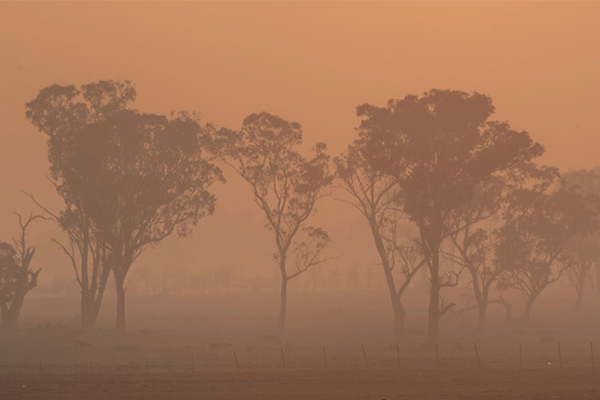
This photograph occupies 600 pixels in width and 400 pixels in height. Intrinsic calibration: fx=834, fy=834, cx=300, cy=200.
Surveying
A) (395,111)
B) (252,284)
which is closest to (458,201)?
(395,111)

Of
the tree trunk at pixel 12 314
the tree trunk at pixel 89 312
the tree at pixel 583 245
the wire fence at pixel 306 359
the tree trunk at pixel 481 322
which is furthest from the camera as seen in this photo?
the tree at pixel 583 245

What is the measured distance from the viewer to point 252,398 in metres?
35.9

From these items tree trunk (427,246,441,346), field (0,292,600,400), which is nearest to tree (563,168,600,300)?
field (0,292,600,400)

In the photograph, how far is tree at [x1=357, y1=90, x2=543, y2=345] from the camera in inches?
2480

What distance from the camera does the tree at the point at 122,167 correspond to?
76312 millimetres

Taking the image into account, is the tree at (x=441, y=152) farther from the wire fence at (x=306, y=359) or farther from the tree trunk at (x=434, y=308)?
the wire fence at (x=306, y=359)

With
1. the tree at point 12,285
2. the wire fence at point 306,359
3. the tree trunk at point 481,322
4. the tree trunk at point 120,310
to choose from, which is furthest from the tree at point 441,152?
the tree at point 12,285

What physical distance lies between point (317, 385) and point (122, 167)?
4454 cm

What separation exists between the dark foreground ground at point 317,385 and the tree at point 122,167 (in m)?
31.6

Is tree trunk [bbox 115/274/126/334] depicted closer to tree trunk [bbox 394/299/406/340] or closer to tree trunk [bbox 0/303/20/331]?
tree trunk [bbox 0/303/20/331]

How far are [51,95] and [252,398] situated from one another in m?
52.8

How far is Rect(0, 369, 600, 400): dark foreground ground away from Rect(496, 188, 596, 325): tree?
37450 mm

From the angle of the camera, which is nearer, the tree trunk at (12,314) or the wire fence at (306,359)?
the wire fence at (306,359)

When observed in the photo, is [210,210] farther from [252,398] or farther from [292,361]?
[252,398]
